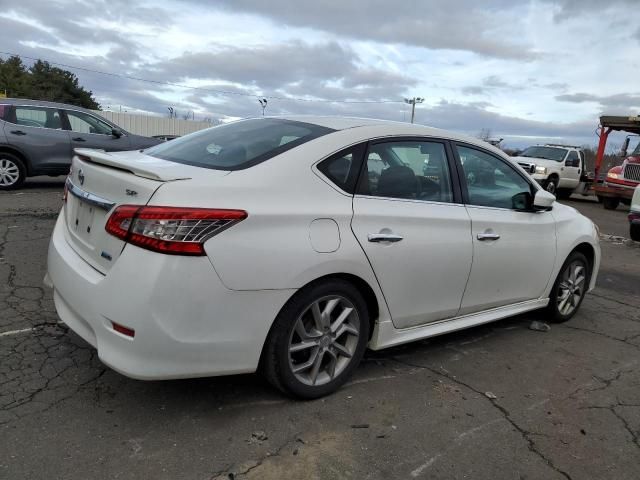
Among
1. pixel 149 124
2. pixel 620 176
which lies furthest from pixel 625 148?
pixel 149 124

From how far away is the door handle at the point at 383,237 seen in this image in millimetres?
3154

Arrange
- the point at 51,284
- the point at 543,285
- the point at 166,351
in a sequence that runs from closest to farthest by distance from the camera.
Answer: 1. the point at 166,351
2. the point at 51,284
3. the point at 543,285

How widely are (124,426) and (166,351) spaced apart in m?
0.56

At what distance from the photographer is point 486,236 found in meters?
3.87

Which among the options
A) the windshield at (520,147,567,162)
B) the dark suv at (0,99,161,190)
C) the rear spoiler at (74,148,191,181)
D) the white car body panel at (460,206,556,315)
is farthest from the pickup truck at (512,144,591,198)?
the rear spoiler at (74,148,191,181)

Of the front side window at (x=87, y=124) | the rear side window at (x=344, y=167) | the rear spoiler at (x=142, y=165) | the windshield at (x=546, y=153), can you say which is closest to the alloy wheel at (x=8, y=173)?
the front side window at (x=87, y=124)

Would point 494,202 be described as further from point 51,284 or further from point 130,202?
point 51,284

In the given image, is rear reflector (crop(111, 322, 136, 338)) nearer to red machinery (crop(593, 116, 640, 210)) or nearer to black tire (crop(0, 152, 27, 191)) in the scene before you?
black tire (crop(0, 152, 27, 191))

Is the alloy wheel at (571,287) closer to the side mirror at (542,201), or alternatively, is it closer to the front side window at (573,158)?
the side mirror at (542,201)

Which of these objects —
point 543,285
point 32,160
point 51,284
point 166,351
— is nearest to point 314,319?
point 166,351

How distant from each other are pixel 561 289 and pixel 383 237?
2.51m

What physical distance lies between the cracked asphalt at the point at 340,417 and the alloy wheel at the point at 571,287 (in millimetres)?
641

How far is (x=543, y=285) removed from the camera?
15.1 feet

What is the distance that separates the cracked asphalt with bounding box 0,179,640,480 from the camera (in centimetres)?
258
